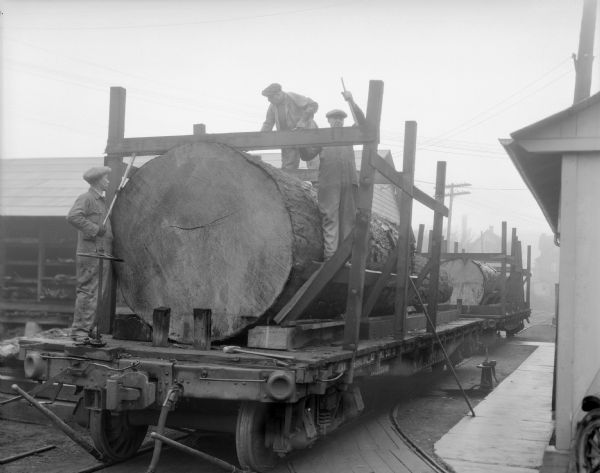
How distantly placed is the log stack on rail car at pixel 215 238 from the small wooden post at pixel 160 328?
0.88 feet

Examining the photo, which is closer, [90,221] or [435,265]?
[90,221]

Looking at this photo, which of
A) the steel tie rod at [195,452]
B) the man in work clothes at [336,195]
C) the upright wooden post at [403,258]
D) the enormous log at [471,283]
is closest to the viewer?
the steel tie rod at [195,452]

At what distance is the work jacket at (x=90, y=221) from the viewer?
7098mm

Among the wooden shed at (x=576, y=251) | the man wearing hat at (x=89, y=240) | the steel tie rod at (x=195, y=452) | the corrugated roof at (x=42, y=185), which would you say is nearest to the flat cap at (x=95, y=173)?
the man wearing hat at (x=89, y=240)

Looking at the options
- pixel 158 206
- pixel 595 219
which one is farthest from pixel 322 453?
pixel 595 219

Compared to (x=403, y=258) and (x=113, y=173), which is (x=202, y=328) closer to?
(x=113, y=173)

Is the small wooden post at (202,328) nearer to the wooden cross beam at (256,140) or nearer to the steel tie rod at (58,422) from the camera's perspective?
the steel tie rod at (58,422)

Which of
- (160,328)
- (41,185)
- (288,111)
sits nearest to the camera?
(160,328)

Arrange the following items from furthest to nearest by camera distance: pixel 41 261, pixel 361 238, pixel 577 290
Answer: pixel 41 261 < pixel 361 238 < pixel 577 290

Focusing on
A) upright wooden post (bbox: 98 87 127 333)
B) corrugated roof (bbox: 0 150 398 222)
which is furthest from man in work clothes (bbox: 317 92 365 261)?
corrugated roof (bbox: 0 150 398 222)

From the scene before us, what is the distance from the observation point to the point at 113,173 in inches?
280

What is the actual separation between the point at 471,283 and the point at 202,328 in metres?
15.6

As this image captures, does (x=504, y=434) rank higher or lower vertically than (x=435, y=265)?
lower

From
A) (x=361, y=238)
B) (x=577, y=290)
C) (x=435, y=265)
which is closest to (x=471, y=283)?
(x=435, y=265)
